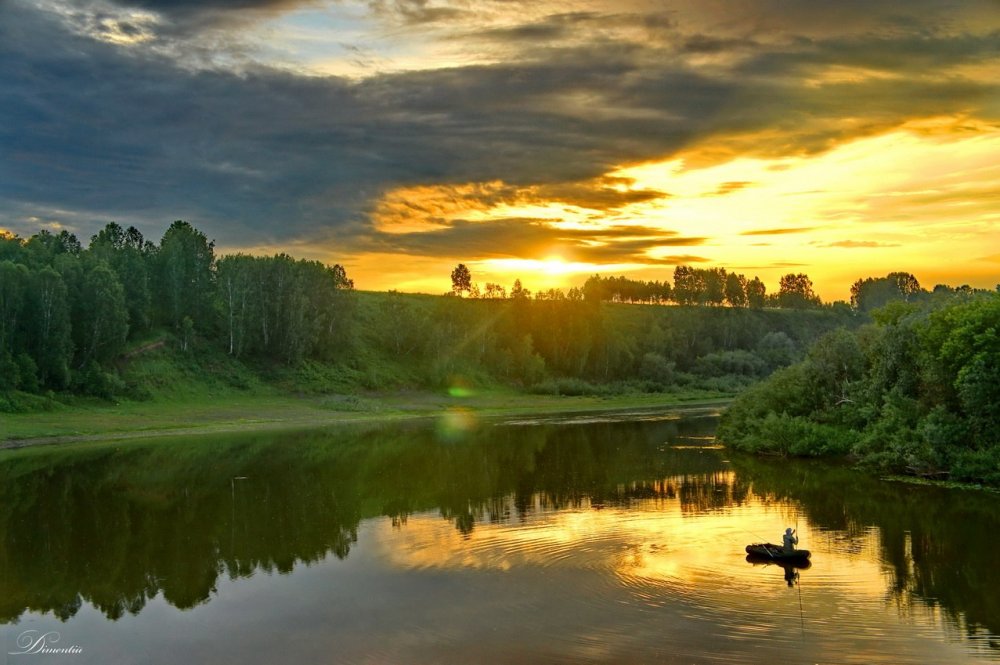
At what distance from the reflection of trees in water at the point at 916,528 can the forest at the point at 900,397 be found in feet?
8.71

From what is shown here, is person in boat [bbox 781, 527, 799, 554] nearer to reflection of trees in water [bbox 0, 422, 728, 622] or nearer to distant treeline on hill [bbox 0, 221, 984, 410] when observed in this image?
reflection of trees in water [bbox 0, 422, 728, 622]

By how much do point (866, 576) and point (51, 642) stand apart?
77.6 feet

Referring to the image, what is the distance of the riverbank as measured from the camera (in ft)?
241

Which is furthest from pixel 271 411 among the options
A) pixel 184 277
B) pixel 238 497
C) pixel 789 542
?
pixel 789 542

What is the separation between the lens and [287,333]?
12081cm

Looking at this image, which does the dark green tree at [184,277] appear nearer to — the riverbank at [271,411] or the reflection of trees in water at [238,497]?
the riverbank at [271,411]

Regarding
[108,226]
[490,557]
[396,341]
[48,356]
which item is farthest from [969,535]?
[108,226]

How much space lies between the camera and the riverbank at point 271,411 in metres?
73.5

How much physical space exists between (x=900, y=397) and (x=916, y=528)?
17.2 metres

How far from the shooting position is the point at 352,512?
136ft

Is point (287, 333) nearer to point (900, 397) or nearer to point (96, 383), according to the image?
point (96, 383)

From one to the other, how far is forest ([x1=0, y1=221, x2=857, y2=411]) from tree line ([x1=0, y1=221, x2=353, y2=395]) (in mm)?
187

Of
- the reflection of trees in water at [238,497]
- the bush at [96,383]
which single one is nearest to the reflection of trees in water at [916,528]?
the reflection of trees in water at [238,497]

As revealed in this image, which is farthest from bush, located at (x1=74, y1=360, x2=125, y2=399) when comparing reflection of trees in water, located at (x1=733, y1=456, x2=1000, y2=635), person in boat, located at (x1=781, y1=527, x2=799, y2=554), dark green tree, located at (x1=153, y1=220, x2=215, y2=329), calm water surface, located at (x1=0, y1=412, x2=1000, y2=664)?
person in boat, located at (x1=781, y1=527, x2=799, y2=554)
